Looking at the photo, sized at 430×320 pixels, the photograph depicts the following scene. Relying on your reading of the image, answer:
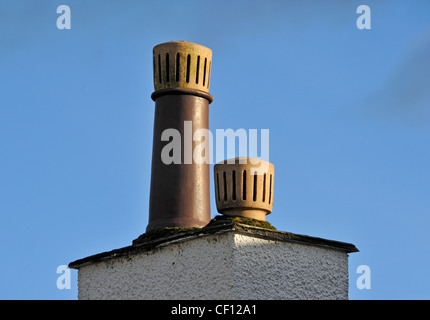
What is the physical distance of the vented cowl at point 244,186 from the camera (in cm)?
1516

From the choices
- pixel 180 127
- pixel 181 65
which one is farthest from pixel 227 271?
pixel 181 65

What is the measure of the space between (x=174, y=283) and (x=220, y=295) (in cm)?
113

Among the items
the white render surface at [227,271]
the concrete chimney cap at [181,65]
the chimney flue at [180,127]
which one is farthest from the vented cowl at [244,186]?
the concrete chimney cap at [181,65]

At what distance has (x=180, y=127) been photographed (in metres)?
16.4

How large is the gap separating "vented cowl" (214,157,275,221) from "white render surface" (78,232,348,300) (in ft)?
3.71

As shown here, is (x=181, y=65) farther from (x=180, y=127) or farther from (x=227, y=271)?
(x=227, y=271)

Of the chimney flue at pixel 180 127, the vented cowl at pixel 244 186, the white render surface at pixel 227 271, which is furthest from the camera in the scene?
the chimney flue at pixel 180 127

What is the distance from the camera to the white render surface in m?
13.7

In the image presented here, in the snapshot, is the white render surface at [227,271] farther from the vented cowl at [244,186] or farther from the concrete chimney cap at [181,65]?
the concrete chimney cap at [181,65]

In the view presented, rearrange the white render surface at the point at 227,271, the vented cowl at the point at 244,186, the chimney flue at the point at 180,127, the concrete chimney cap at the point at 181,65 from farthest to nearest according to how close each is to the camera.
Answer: the concrete chimney cap at the point at 181,65, the chimney flue at the point at 180,127, the vented cowl at the point at 244,186, the white render surface at the point at 227,271

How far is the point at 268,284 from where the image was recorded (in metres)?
14.0

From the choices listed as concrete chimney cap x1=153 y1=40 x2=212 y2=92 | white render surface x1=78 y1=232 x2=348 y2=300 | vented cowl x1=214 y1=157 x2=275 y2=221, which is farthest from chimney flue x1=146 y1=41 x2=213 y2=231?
white render surface x1=78 y1=232 x2=348 y2=300
